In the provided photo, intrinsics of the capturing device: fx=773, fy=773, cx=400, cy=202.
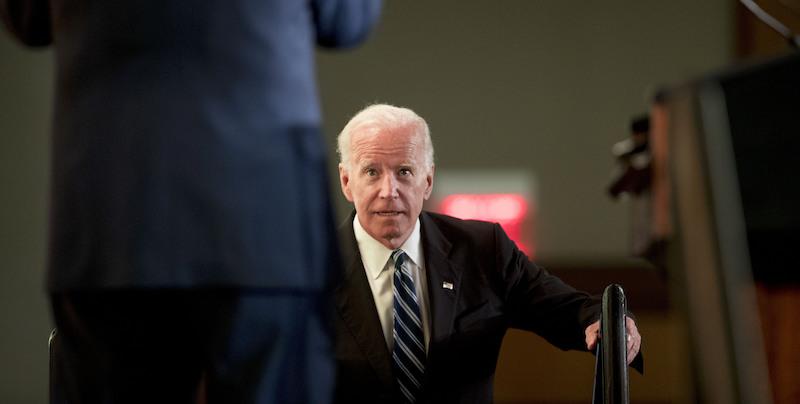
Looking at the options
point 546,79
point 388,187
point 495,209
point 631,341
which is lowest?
point 631,341

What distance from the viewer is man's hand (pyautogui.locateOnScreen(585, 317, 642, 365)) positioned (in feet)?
3.58

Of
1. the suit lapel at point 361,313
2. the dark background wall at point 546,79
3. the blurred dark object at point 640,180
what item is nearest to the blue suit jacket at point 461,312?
the suit lapel at point 361,313

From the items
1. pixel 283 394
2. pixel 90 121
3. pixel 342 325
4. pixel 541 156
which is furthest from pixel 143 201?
pixel 541 156

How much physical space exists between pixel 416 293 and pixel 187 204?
0.49 meters

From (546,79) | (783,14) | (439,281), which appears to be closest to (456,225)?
(439,281)

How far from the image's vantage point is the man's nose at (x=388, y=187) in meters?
1.08

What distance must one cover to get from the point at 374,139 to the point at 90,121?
1.49 feet

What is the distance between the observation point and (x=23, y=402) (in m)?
3.81

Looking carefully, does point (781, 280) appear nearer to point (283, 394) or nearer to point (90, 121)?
point (283, 394)

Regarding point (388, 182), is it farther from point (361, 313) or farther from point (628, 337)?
point (628, 337)

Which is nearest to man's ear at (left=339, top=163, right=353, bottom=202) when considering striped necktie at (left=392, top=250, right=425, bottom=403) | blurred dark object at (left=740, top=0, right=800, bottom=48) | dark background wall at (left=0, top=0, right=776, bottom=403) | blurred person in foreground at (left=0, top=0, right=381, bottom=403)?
striped necktie at (left=392, top=250, right=425, bottom=403)

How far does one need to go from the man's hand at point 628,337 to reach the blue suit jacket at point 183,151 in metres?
0.49

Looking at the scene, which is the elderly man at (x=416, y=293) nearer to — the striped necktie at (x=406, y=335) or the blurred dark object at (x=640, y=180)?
the striped necktie at (x=406, y=335)

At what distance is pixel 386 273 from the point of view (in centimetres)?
113
